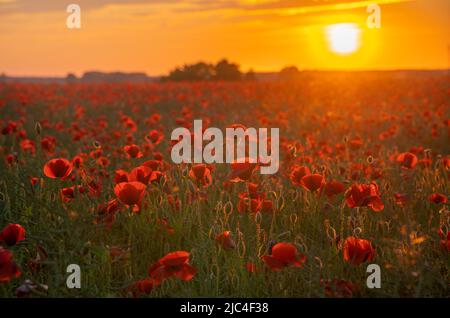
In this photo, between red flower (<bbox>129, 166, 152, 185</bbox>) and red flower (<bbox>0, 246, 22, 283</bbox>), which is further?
red flower (<bbox>129, 166, 152, 185</bbox>)

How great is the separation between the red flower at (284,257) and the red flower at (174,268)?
29cm

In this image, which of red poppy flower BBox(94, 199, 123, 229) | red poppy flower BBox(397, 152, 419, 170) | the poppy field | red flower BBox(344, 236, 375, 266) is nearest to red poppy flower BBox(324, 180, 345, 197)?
the poppy field

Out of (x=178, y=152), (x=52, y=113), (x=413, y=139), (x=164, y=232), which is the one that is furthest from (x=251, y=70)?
(x=164, y=232)

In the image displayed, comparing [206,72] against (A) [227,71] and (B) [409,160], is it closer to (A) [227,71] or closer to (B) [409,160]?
(A) [227,71]

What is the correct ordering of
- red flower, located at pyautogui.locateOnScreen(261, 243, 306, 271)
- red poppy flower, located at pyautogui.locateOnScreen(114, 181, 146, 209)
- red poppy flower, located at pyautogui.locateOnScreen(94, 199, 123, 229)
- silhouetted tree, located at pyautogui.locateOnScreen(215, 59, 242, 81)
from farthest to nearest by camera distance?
1. silhouetted tree, located at pyautogui.locateOnScreen(215, 59, 242, 81)
2. red poppy flower, located at pyautogui.locateOnScreen(94, 199, 123, 229)
3. red poppy flower, located at pyautogui.locateOnScreen(114, 181, 146, 209)
4. red flower, located at pyautogui.locateOnScreen(261, 243, 306, 271)

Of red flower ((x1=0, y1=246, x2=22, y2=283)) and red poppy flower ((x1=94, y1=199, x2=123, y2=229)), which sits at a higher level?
red poppy flower ((x1=94, y1=199, x2=123, y2=229))

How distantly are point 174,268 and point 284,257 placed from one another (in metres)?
0.39

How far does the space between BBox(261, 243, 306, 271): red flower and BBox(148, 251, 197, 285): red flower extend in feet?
0.96

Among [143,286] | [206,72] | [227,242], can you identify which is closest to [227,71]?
[206,72]

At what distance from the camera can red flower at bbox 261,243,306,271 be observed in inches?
74.8

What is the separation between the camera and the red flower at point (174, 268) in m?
1.80

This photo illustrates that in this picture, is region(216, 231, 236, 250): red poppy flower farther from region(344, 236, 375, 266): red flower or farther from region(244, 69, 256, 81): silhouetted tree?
region(244, 69, 256, 81): silhouetted tree
